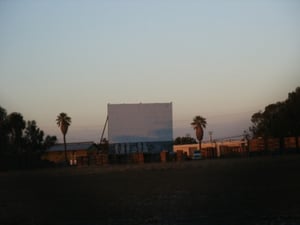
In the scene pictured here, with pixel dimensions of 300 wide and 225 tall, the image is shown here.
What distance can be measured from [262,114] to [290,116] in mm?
23628

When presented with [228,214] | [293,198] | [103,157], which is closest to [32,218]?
[228,214]

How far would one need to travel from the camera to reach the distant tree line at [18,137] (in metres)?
84.3

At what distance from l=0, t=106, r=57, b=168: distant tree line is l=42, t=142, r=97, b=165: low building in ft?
59.0

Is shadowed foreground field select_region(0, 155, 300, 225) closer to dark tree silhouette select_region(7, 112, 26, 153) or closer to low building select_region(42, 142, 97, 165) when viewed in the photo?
dark tree silhouette select_region(7, 112, 26, 153)

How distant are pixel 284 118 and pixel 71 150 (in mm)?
48975

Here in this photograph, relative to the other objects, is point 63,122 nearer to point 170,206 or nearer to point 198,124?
point 198,124

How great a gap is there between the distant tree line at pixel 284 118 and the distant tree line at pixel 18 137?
35.1 metres

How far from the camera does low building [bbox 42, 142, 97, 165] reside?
117125 mm

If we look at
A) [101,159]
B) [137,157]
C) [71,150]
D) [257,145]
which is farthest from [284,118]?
[71,150]

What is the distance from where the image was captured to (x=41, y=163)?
90.9m

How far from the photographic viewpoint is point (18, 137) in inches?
3565

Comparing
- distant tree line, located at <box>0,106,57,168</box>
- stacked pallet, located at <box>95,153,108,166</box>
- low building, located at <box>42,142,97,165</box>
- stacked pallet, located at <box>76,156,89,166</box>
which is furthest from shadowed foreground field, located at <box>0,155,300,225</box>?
low building, located at <box>42,142,97,165</box>

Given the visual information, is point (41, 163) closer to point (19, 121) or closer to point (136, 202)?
point (19, 121)

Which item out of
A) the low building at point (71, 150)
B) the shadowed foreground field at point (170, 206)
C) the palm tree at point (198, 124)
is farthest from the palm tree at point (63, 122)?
the shadowed foreground field at point (170, 206)
